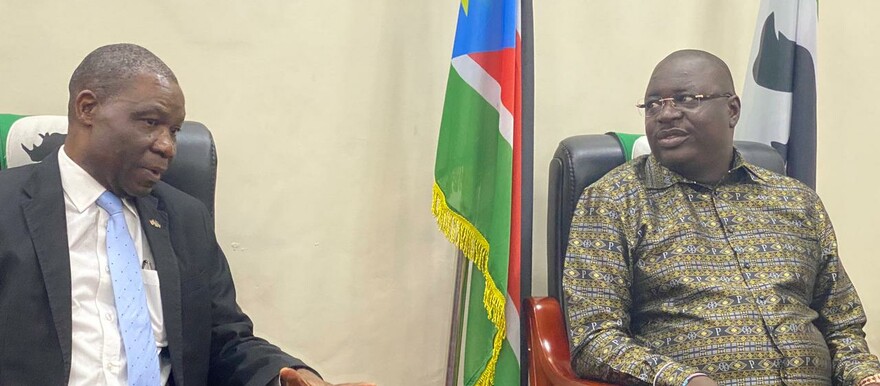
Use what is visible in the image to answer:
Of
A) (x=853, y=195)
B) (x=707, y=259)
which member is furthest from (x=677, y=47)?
(x=707, y=259)

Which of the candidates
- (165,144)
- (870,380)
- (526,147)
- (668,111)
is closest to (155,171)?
(165,144)

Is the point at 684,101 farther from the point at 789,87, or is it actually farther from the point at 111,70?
the point at 111,70

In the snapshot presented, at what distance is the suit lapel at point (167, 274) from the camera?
194 centimetres

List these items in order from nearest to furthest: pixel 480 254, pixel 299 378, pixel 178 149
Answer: pixel 299 378 < pixel 178 149 < pixel 480 254

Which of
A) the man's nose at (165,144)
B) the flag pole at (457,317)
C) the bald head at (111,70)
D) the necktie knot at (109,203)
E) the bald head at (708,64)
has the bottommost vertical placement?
the flag pole at (457,317)

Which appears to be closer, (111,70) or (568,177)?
(111,70)

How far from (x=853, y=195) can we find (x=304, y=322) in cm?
193

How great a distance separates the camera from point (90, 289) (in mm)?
1865

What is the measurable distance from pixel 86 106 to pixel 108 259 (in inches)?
12.0

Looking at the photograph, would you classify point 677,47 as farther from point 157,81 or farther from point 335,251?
point 157,81

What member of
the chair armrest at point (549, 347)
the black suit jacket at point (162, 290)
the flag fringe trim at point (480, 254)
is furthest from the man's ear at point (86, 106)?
the chair armrest at point (549, 347)

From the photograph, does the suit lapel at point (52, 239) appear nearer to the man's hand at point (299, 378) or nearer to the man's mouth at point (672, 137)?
the man's hand at point (299, 378)

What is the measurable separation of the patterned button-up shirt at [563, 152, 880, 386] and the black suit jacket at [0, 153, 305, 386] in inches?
28.4

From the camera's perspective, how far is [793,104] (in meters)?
2.93
